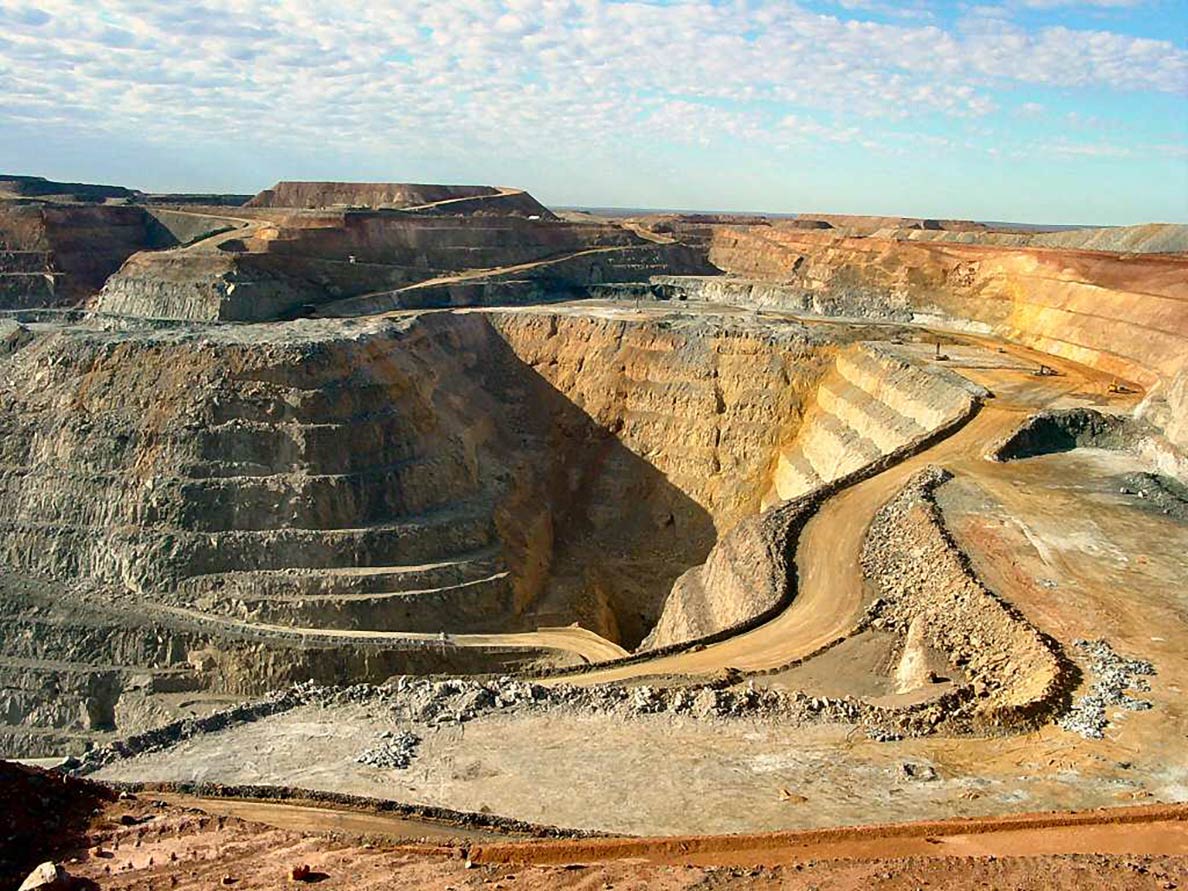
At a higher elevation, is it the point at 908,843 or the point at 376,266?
the point at 376,266

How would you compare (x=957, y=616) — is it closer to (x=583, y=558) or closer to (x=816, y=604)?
(x=816, y=604)

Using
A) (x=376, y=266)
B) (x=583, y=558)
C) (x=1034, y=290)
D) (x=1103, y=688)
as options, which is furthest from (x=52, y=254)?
(x=1103, y=688)

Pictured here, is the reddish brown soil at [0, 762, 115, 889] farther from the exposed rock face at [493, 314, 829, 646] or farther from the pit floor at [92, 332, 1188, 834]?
the exposed rock face at [493, 314, 829, 646]

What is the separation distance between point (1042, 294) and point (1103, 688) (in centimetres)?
3686

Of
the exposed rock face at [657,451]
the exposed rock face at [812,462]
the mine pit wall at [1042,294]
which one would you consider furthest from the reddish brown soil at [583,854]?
the exposed rock face at [657,451]

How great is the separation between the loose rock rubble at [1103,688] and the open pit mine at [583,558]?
0.27 feet

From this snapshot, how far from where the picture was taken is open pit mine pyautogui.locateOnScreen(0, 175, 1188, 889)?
43.5 ft

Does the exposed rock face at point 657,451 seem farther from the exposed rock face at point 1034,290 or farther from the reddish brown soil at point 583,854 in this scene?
the reddish brown soil at point 583,854

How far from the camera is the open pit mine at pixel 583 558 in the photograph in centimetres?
1326

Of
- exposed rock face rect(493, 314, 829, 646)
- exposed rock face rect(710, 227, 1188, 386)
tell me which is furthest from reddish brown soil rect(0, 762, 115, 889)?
exposed rock face rect(710, 227, 1188, 386)

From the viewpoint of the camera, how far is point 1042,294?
47500 millimetres

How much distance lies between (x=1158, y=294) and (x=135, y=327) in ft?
157

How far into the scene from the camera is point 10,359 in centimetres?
3888

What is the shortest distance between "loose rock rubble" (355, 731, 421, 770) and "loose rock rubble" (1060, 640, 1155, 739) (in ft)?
37.9
